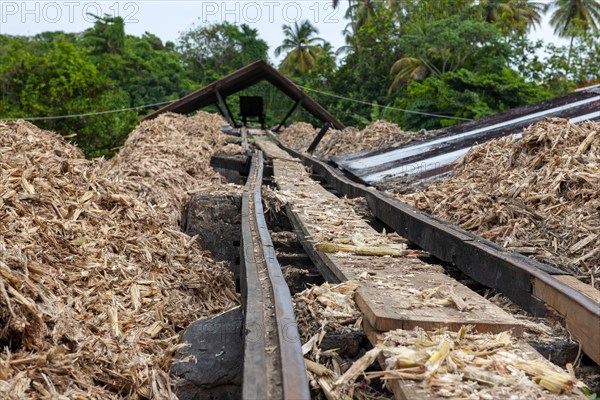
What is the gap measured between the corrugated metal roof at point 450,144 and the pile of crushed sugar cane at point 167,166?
2855 millimetres

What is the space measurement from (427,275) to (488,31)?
29840 mm

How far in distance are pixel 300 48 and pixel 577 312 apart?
60.0m

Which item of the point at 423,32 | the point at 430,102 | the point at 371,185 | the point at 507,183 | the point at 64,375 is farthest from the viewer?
the point at 423,32

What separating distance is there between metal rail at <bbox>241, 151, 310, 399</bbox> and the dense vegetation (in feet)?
50.9

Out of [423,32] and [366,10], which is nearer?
[423,32]

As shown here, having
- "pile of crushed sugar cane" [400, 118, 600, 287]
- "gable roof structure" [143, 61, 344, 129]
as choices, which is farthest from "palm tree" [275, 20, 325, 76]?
"pile of crushed sugar cane" [400, 118, 600, 287]

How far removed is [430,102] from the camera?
29031 millimetres

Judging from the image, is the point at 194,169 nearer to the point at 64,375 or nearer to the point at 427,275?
the point at 427,275

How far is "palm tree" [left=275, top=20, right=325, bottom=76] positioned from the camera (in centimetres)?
6039

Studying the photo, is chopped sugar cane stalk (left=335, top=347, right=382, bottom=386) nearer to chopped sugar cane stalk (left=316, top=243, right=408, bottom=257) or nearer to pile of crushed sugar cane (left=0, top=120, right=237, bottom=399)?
pile of crushed sugar cane (left=0, top=120, right=237, bottom=399)

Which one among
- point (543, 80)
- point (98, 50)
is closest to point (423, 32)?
point (543, 80)

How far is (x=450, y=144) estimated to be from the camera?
→ 37.2 ft

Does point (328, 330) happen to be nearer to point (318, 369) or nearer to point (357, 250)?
point (318, 369)

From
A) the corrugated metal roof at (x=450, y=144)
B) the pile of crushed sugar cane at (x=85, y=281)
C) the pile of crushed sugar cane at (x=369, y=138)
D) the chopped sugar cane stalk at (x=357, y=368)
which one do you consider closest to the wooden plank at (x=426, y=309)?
the chopped sugar cane stalk at (x=357, y=368)
